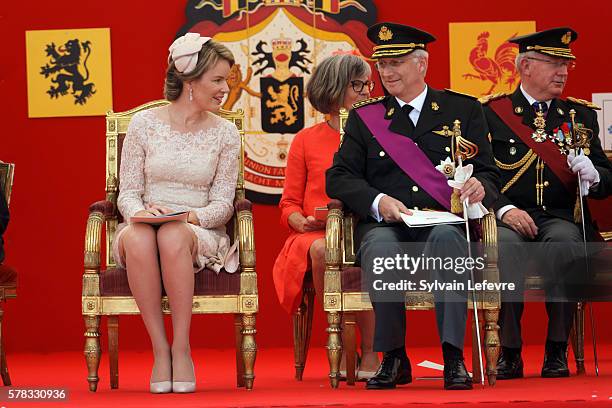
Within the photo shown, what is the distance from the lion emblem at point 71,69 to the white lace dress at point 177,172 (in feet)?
6.28

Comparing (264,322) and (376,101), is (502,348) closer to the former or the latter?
(376,101)

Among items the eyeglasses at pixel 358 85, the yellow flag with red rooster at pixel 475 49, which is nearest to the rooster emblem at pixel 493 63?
the yellow flag with red rooster at pixel 475 49

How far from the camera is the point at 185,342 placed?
15.9 feet

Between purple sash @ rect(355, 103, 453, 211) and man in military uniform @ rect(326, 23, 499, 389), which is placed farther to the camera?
purple sash @ rect(355, 103, 453, 211)

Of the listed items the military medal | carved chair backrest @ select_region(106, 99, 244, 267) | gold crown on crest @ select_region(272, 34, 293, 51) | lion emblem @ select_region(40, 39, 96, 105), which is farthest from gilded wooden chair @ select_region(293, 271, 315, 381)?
Result: lion emblem @ select_region(40, 39, 96, 105)

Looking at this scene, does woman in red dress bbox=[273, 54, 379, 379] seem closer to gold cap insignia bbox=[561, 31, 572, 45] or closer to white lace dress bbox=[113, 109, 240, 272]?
white lace dress bbox=[113, 109, 240, 272]

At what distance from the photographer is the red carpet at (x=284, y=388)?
4238 millimetres

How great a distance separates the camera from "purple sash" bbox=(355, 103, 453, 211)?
4961 mm

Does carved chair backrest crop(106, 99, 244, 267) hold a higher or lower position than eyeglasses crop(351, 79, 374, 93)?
lower

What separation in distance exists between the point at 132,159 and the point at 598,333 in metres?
3.18

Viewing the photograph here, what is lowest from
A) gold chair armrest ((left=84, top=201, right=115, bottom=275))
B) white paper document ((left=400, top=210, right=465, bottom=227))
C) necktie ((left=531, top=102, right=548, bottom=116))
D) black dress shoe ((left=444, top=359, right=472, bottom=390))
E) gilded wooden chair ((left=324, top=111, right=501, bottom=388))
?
black dress shoe ((left=444, top=359, right=472, bottom=390))

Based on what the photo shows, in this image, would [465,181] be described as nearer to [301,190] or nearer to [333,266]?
[333,266]

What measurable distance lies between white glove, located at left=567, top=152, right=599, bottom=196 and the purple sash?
716mm

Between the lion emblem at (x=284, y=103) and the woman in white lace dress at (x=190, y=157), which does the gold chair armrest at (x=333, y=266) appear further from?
the lion emblem at (x=284, y=103)
